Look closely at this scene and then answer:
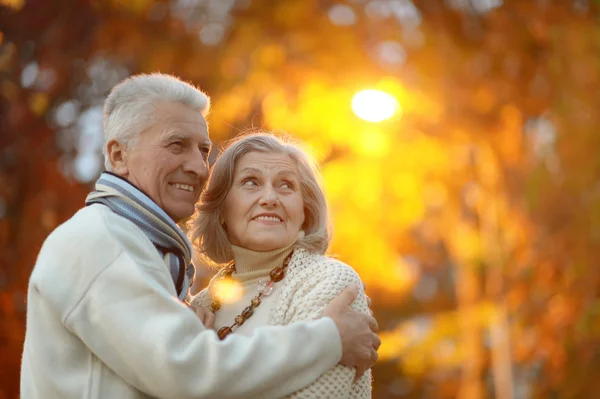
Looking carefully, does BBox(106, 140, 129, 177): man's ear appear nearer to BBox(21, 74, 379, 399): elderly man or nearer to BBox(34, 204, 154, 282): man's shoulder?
BBox(21, 74, 379, 399): elderly man

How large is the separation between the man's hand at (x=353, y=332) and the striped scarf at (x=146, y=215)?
0.51m

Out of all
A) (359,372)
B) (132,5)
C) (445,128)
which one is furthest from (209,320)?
(445,128)

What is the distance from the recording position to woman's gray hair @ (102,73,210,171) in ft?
9.24

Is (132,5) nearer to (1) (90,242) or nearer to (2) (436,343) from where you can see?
(1) (90,242)

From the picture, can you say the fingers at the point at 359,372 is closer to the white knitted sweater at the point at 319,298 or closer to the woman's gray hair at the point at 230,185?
the white knitted sweater at the point at 319,298

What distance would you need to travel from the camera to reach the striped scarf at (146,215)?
105 inches

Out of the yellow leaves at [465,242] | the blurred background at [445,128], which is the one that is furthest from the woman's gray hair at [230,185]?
the yellow leaves at [465,242]

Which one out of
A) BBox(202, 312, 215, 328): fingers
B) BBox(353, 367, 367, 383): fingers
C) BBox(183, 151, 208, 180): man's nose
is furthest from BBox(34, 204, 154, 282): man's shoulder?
BBox(353, 367, 367, 383): fingers

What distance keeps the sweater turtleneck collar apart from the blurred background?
343 centimetres

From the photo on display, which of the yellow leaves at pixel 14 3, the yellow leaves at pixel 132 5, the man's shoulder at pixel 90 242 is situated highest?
the yellow leaves at pixel 132 5

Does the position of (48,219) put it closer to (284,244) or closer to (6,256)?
(6,256)

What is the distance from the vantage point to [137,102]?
2.83m

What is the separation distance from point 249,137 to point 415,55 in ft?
15.2

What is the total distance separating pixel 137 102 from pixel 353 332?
103 centimetres
